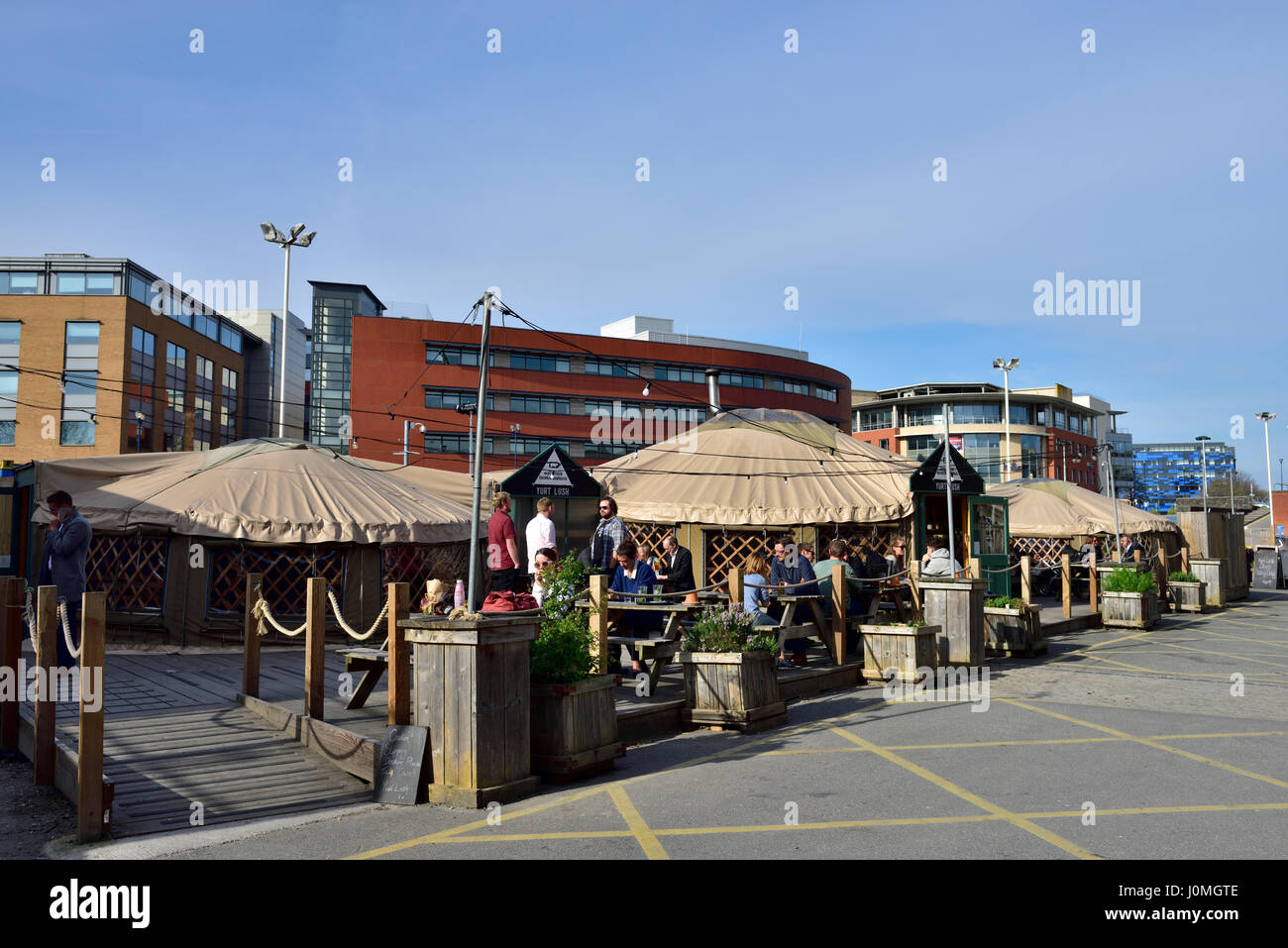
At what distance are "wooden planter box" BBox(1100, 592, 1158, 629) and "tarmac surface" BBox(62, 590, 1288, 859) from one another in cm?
815

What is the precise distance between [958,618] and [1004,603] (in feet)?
6.97

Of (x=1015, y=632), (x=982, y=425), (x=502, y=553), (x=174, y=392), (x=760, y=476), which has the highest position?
(x=982, y=425)

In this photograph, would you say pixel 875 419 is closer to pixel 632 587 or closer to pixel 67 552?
pixel 632 587

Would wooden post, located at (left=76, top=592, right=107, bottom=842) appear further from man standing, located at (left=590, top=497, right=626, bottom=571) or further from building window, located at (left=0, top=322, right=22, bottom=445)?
building window, located at (left=0, top=322, right=22, bottom=445)

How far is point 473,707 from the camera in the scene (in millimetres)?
5402

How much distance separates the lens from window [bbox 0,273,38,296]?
4072 centimetres

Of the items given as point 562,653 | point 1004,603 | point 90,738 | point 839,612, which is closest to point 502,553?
point 562,653

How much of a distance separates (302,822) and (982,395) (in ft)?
238

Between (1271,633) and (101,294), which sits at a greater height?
(101,294)

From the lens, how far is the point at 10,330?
1566 inches

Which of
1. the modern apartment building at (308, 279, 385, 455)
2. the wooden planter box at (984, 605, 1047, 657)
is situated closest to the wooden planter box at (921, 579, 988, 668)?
the wooden planter box at (984, 605, 1047, 657)

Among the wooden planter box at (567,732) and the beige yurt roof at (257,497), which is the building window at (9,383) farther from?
the wooden planter box at (567,732)
